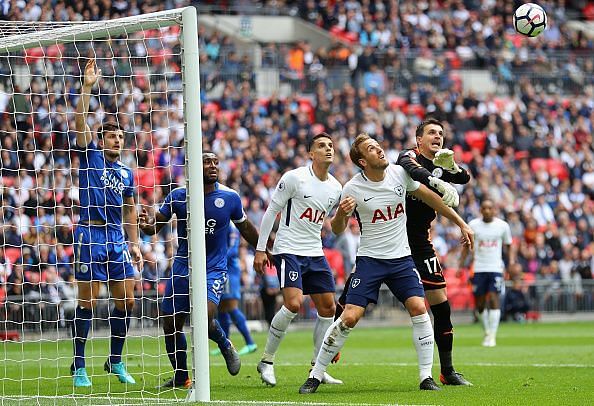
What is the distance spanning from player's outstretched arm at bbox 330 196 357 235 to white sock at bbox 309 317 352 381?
0.87 meters

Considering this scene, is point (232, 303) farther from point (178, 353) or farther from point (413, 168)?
point (413, 168)

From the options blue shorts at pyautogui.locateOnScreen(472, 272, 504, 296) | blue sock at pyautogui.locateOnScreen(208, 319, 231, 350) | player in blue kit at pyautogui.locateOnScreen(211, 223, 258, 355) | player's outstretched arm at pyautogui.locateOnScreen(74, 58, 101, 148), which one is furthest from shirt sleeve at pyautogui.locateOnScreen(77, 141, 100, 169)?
blue shorts at pyautogui.locateOnScreen(472, 272, 504, 296)

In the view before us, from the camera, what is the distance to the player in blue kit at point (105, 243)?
39.8 feet

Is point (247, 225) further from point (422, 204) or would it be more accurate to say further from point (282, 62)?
point (282, 62)

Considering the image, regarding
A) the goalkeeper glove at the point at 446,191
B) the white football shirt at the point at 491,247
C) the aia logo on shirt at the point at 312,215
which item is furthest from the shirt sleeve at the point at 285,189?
the white football shirt at the point at 491,247

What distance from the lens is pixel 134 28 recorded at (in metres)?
10.6

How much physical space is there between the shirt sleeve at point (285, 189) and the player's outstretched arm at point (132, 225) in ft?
4.94

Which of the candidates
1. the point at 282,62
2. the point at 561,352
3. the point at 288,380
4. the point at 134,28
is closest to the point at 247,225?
the point at 288,380

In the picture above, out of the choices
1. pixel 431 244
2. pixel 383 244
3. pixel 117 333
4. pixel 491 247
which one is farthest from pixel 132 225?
pixel 491 247

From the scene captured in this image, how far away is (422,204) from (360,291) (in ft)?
Answer: 4.41

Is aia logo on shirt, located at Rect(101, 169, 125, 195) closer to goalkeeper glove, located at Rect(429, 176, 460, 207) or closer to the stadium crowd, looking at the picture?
goalkeeper glove, located at Rect(429, 176, 460, 207)

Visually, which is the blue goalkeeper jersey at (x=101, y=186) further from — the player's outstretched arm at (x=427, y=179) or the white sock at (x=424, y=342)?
the white sock at (x=424, y=342)

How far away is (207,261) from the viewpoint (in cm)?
1188

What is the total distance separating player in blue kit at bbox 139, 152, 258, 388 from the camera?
38.1ft
